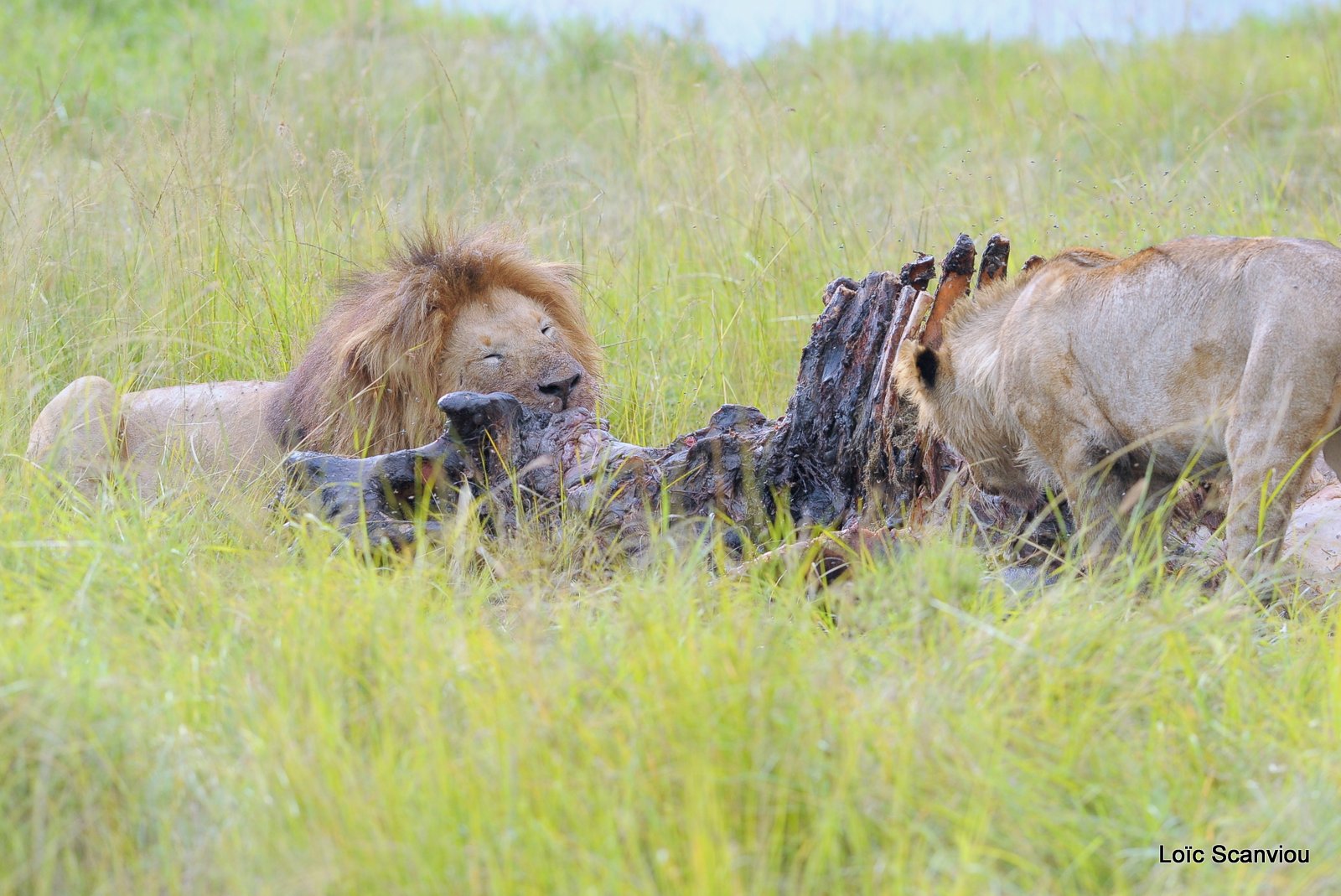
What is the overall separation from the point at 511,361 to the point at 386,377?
415 millimetres

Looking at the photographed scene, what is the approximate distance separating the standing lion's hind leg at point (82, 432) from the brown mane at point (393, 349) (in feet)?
2.00

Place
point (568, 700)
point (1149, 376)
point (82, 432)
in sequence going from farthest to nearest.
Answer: point (82, 432), point (1149, 376), point (568, 700)

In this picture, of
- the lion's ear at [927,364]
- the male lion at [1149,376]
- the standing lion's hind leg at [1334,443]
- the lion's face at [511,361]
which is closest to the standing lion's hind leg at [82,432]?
the lion's face at [511,361]

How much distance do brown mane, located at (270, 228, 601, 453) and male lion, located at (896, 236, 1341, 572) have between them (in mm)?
1477

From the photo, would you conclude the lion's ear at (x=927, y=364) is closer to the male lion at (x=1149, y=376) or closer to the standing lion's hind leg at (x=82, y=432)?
the male lion at (x=1149, y=376)

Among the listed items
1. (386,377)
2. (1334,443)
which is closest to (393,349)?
(386,377)

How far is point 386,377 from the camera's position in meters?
4.83

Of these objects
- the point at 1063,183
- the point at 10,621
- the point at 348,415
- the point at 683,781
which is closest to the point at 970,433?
the point at 348,415

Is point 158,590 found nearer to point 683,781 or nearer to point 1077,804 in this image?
point 683,781

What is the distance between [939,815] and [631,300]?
4396 millimetres

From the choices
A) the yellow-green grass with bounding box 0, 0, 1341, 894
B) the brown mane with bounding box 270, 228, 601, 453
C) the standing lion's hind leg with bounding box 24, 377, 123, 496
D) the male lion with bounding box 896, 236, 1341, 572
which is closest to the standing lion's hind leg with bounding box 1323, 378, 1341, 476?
the male lion with bounding box 896, 236, 1341, 572

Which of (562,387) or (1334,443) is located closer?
(1334,443)

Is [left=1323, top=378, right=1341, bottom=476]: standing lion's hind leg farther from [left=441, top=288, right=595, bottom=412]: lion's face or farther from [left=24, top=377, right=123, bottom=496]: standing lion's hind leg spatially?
[left=24, top=377, right=123, bottom=496]: standing lion's hind leg

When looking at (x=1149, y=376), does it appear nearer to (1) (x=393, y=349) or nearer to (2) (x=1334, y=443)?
(2) (x=1334, y=443)
